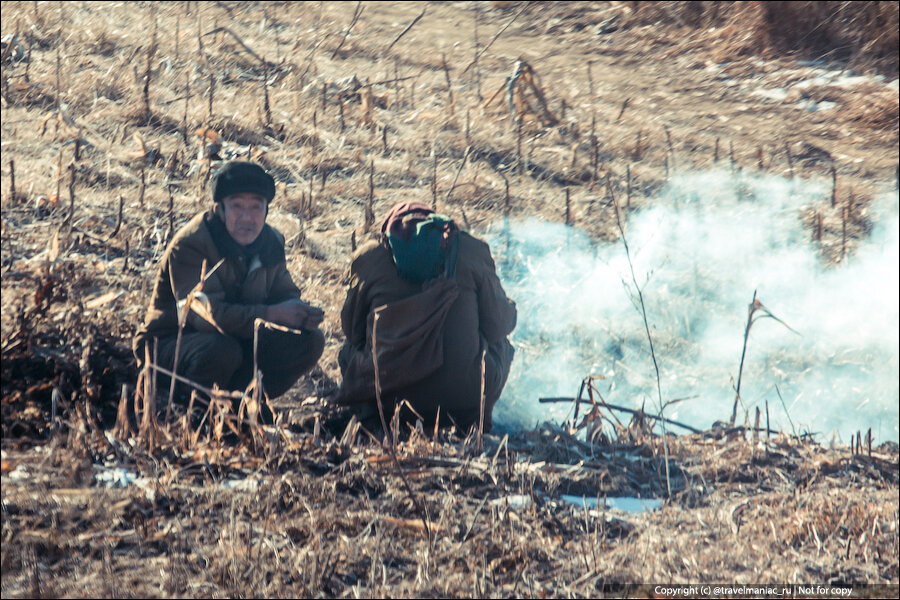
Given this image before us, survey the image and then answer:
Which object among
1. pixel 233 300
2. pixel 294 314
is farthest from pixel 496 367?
pixel 233 300

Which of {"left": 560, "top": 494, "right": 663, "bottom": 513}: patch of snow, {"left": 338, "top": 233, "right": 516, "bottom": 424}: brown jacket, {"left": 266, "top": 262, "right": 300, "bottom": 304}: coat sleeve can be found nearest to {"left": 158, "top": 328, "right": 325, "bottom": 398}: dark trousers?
{"left": 266, "top": 262, "right": 300, "bottom": 304}: coat sleeve

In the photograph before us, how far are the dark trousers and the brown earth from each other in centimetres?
24

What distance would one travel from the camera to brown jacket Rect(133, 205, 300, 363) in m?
4.34

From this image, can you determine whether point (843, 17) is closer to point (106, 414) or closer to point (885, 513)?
point (885, 513)

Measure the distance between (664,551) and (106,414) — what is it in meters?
2.31

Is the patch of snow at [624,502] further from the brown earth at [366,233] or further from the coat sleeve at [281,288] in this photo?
the coat sleeve at [281,288]

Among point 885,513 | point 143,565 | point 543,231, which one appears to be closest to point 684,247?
point 543,231

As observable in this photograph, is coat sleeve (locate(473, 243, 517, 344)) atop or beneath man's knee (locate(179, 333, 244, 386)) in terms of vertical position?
atop

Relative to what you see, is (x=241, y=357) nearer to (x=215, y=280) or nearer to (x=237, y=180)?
(x=215, y=280)

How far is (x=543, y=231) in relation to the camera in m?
7.54

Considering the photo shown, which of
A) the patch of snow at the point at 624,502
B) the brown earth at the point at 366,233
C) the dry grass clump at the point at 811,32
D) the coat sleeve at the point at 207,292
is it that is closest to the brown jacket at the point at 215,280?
the coat sleeve at the point at 207,292

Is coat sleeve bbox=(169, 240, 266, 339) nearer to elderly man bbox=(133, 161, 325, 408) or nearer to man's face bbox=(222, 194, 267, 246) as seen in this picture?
elderly man bbox=(133, 161, 325, 408)

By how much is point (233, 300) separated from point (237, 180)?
53cm

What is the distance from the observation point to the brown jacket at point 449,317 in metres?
4.39
